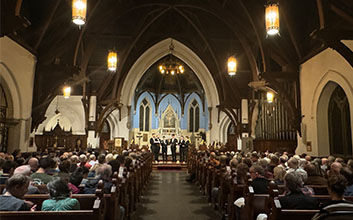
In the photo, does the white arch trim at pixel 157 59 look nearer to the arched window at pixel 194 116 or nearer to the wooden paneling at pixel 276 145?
the wooden paneling at pixel 276 145

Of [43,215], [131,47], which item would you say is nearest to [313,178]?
[43,215]

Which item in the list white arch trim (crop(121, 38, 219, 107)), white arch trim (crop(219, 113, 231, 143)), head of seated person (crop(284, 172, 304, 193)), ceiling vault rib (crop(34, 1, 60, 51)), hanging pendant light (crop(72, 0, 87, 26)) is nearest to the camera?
head of seated person (crop(284, 172, 304, 193))

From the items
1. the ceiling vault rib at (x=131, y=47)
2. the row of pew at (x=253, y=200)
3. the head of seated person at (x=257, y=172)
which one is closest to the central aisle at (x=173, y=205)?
the row of pew at (x=253, y=200)

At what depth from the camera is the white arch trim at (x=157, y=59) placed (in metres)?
17.0

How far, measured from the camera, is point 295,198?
2.87 meters

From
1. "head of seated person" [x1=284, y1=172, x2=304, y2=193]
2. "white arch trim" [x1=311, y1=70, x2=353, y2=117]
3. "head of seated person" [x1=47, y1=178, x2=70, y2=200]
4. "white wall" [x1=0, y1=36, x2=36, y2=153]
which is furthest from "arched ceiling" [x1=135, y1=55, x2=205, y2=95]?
"head of seated person" [x1=47, y1=178, x2=70, y2=200]

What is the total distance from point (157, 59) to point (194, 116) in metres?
8.62

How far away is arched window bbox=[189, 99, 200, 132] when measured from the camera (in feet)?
80.9

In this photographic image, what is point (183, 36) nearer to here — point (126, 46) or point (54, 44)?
point (126, 46)

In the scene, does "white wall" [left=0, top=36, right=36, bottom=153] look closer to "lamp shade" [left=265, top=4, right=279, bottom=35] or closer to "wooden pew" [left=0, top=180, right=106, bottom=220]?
"wooden pew" [left=0, top=180, right=106, bottom=220]

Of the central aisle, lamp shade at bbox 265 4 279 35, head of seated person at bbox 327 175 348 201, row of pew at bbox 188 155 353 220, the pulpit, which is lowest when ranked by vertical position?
the central aisle

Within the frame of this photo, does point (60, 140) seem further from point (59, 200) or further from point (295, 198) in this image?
point (295, 198)

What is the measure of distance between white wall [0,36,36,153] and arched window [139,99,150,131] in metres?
14.6

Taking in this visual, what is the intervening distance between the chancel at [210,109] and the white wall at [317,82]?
0.05 m
